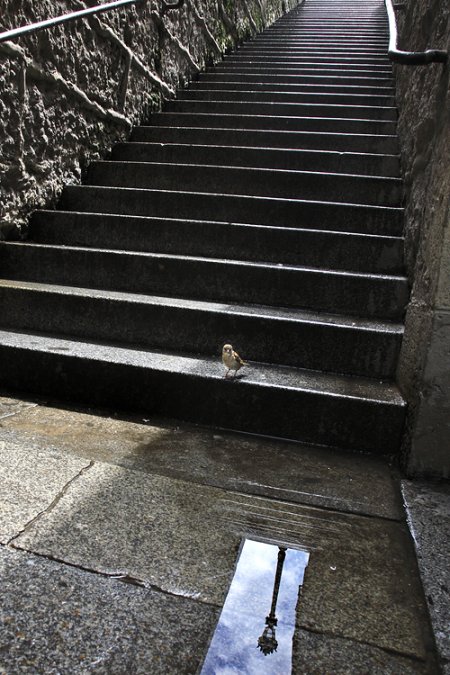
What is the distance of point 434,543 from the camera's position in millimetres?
1887

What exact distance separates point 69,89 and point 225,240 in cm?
192

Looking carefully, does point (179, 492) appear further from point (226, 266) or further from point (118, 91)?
point (118, 91)

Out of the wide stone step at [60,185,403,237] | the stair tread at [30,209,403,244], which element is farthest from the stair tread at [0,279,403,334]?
the wide stone step at [60,185,403,237]

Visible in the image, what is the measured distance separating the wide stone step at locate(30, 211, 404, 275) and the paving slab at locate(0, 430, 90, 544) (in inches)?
78.0

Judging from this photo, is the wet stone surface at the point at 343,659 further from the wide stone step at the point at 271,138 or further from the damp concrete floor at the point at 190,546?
the wide stone step at the point at 271,138

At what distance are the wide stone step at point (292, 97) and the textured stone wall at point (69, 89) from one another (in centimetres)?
42

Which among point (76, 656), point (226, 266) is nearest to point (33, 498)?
point (76, 656)

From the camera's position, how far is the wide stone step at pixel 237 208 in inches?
149

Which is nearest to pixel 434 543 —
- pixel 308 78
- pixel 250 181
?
pixel 250 181

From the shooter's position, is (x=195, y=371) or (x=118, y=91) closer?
(x=195, y=371)

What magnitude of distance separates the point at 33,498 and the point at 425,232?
2.22m

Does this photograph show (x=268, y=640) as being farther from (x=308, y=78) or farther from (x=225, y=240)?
(x=308, y=78)

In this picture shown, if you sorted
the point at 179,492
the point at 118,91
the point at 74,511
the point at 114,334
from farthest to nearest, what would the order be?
1. the point at 118,91
2. the point at 114,334
3. the point at 179,492
4. the point at 74,511

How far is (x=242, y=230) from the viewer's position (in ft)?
12.4
